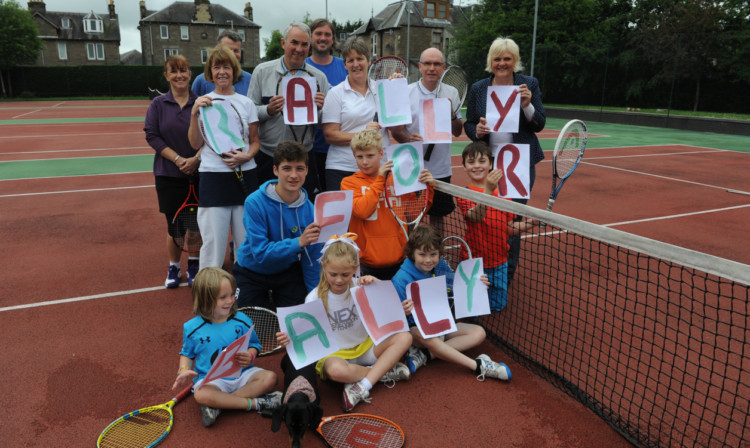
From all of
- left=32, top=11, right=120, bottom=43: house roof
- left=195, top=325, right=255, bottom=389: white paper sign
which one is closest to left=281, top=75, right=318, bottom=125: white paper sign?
left=195, top=325, right=255, bottom=389: white paper sign

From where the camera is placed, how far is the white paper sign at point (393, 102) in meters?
4.27

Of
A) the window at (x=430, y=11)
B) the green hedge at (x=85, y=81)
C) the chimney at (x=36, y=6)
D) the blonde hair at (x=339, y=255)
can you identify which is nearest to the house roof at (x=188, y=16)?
the chimney at (x=36, y=6)

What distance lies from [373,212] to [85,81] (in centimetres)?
4420

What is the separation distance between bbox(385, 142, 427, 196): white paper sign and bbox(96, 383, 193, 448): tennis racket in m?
2.27

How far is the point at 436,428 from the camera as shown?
121 inches

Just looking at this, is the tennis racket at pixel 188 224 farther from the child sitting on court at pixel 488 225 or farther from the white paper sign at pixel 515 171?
the white paper sign at pixel 515 171

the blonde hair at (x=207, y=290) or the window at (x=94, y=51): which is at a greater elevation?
the window at (x=94, y=51)

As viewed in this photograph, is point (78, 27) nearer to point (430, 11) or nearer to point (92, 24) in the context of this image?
point (92, 24)

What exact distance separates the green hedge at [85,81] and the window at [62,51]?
2011 cm

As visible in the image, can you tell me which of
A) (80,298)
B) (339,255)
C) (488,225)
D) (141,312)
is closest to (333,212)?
(339,255)

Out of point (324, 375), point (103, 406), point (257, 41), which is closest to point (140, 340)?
point (103, 406)

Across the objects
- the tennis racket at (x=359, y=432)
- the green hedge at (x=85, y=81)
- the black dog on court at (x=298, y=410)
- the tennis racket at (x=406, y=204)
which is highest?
the green hedge at (x=85, y=81)

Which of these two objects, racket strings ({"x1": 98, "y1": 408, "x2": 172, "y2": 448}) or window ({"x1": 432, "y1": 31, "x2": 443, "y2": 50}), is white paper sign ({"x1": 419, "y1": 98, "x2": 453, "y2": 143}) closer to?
racket strings ({"x1": 98, "y1": 408, "x2": 172, "y2": 448})

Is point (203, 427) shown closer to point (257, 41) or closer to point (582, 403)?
point (582, 403)
